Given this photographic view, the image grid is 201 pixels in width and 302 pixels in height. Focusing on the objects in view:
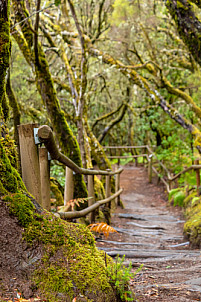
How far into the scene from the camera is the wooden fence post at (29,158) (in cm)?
248

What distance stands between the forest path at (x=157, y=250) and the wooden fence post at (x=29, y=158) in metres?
1.31

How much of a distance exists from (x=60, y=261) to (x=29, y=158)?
2.83 feet

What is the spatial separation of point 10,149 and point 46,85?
3517 mm

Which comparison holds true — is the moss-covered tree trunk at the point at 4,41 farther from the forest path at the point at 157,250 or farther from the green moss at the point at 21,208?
the forest path at the point at 157,250

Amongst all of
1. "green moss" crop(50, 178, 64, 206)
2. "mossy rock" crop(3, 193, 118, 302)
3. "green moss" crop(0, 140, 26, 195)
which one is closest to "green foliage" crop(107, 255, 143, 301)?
"mossy rock" crop(3, 193, 118, 302)

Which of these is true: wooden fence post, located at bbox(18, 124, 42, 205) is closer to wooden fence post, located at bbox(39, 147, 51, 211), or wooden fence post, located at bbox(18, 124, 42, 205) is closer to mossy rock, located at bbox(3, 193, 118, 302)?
mossy rock, located at bbox(3, 193, 118, 302)

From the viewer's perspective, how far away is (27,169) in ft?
8.14

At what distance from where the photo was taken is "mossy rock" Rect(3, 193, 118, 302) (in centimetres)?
183

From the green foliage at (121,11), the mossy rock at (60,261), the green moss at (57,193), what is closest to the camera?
the mossy rock at (60,261)

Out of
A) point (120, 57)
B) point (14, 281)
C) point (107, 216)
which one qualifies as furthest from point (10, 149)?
point (120, 57)

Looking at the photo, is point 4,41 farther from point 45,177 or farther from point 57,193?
point 57,193

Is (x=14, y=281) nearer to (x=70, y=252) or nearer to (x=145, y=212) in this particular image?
(x=70, y=252)

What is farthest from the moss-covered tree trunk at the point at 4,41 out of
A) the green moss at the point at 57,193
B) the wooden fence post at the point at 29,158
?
the green moss at the point at 57,193

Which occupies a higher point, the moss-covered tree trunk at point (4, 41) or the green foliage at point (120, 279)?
the moss-covered tree trunk at point (4, 41)
